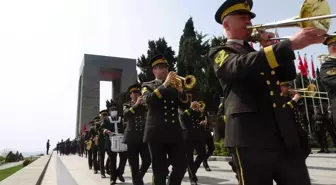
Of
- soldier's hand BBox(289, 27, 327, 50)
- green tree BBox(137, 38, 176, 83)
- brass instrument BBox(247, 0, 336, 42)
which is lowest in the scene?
soldier's hand BBox(289, 27, 327, 50)

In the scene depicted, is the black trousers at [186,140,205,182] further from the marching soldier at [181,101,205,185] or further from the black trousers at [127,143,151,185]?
the black trousers at [127,143,151,185]

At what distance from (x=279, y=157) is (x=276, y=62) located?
2.24 feet

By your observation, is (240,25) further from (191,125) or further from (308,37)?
(191,125)

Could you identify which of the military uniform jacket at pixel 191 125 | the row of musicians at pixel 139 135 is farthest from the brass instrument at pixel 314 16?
the military uniform jacket at pixel 191 125

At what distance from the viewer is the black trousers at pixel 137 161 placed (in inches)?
261

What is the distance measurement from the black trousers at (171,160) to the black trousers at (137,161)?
176cm

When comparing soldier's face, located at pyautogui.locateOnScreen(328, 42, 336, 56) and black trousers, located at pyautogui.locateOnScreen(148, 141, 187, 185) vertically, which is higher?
soldier's face, located at pyautogui.locateOnScreen(328, 42, 336, 56)

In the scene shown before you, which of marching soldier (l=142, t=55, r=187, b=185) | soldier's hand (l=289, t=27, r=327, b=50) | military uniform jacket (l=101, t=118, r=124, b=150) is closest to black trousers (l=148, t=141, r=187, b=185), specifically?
marching soldier (l=142, t=55, r=187, b=185)

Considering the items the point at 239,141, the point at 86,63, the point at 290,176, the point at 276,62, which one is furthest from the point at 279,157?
the point at 86,63

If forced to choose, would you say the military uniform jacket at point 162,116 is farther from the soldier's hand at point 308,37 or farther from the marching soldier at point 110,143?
the marching soldier at point 110,143

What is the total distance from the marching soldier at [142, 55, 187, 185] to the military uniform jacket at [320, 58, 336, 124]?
84.5 inches

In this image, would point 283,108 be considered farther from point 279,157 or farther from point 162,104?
point 162,104

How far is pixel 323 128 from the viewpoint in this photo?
1382 cm

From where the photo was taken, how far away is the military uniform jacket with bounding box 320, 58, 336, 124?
4445mm
